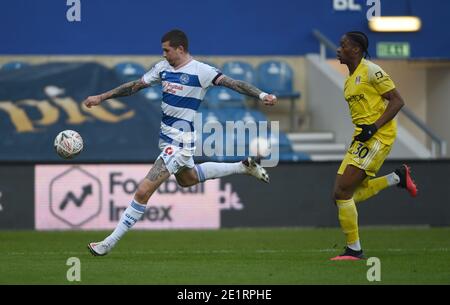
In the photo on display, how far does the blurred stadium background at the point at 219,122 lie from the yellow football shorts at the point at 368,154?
1.01 m

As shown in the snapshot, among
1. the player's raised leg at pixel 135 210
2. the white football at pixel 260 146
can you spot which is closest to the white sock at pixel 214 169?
the player's raised leg at pixel 135 210

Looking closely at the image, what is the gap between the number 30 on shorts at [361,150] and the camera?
10836 millimetres

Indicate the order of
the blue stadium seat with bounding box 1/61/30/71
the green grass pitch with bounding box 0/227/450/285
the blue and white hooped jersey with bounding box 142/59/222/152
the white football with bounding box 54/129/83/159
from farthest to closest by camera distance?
the blue stadium seat with bounding box 1/61/30/71, the white football with bounding box 54/129/83/159, the blue and white hooped jersey with bounding box 142/59/222/152, the green grass pitch with bounding box 0/227/450/285

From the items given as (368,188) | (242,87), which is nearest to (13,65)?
(242,87)

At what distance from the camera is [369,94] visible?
Result: 10.8m

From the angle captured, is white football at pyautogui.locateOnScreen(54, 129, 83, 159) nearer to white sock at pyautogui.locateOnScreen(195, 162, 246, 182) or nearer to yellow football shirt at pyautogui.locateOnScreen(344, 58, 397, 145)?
white sock at pyautogui.locateOnScreen(195, 162, 246, 182)

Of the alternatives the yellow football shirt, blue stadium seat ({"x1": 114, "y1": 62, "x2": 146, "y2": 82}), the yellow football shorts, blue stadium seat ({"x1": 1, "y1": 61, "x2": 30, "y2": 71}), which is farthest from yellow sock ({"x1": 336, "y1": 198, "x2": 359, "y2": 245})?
blue stadium seat ({"x1": 1, "y1": 61, "x2": 30, "y2": 71})

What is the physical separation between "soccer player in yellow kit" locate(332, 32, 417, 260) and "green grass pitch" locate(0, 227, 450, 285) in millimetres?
559

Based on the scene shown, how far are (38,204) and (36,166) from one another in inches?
23.9

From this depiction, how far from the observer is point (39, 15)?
21312mm

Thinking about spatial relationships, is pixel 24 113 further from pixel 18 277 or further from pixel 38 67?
pixel 18 277

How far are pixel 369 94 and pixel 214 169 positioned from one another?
187 centimetres

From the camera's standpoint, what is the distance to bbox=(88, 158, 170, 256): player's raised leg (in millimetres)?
10812

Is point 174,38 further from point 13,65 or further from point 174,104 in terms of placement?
point 13,65
